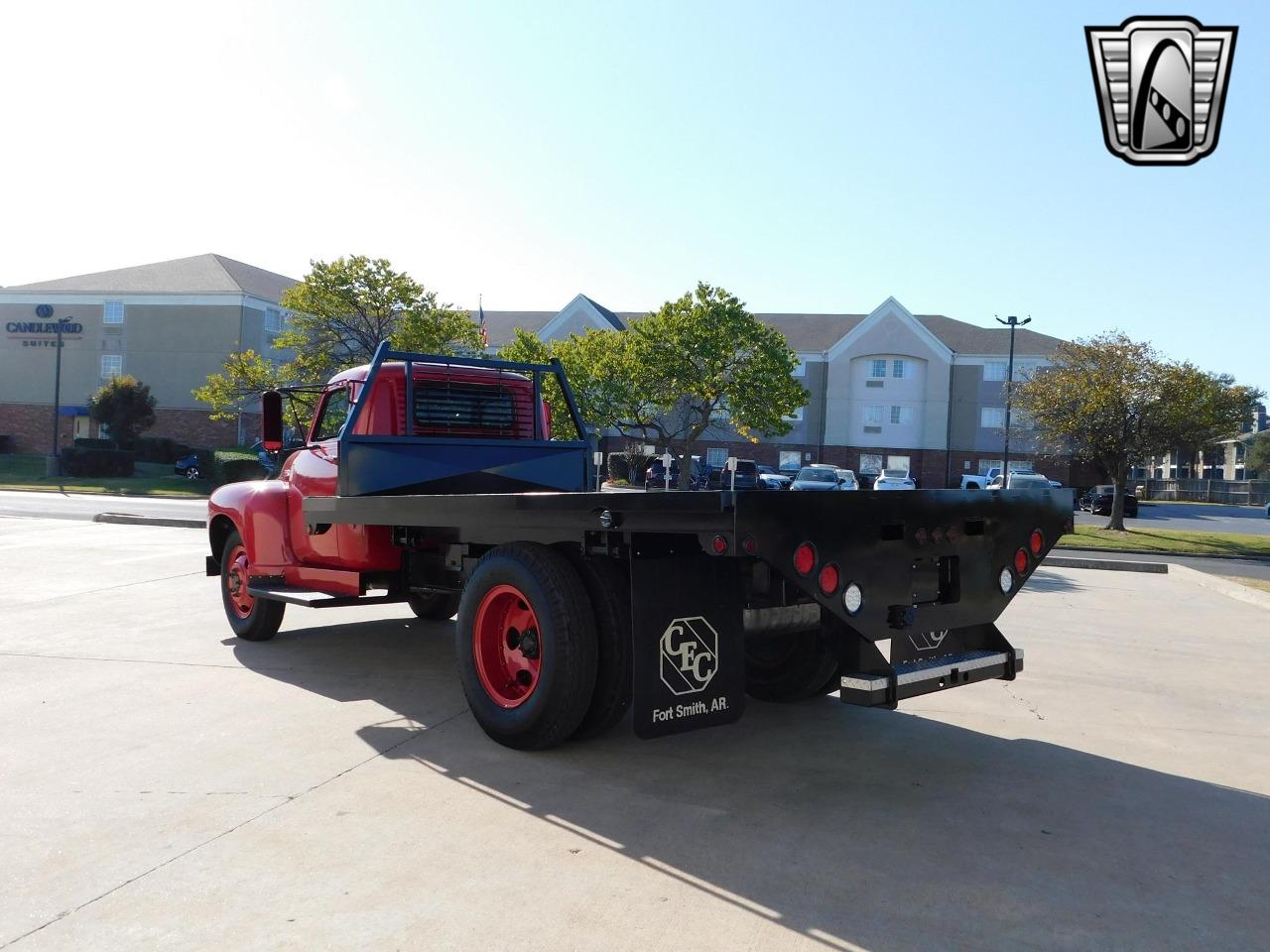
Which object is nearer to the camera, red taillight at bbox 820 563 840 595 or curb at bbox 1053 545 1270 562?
Result: red taillight at bbox 820 563 840 595

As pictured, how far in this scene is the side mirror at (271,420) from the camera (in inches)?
287

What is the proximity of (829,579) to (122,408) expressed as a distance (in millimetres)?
47885

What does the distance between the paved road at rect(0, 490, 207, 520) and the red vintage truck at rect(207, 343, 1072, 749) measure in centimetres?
1759

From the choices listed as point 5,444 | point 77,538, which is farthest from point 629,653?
point 5,444

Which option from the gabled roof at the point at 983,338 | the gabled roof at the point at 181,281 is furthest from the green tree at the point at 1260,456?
the gabled roof at the point at 181,281

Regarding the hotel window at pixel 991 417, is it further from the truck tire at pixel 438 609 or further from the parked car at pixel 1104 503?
the truck tire at pixel 438 609

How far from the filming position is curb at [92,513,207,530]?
65.8 feet

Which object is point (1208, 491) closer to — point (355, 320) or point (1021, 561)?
point (355, 320)

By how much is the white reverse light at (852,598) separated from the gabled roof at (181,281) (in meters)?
53.2

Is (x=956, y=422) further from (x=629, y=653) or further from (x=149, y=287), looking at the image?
(x=629, y=653)

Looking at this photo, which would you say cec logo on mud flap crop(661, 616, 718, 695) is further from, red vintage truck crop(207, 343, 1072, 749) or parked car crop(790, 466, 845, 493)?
parked car crop(790, 466, 845, 493)

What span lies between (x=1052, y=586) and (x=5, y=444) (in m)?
58.1

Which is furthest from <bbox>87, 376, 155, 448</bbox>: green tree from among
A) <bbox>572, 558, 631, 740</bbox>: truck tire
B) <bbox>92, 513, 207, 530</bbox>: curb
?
<bbox>572, 558, 631, 740</bbox>: truck tire

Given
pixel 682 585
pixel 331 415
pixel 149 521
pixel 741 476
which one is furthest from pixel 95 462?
pixel 682 585
